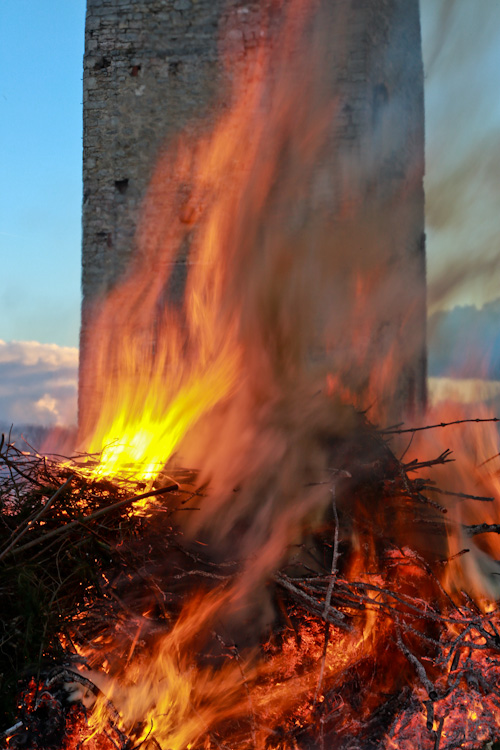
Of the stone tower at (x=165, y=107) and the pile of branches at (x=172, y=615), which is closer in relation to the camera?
the pile of branches at (x=172, y=615)

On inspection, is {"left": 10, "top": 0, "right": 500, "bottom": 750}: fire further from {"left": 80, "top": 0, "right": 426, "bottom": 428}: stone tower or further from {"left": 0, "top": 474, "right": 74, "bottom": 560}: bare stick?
{"left": 0, "top": 474, "right": 74, "bottom": 560}: bare stick

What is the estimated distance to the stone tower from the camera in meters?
9.70

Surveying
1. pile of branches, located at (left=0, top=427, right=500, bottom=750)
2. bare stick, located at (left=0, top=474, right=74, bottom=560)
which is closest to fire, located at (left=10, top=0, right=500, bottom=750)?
pile of branches, located at (left=0, top=427, right=500, bottom=750)

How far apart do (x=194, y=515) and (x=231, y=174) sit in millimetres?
6553

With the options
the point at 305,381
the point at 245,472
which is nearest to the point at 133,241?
the point at 305,381

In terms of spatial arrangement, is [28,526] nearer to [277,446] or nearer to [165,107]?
[277,446]

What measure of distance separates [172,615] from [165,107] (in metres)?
8.36

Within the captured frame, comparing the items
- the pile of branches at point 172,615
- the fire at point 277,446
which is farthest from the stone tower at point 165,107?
the pile of branches at point 172,615

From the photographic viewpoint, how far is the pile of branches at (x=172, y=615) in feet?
11.5

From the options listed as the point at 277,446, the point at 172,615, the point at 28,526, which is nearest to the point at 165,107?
the point at 277,446

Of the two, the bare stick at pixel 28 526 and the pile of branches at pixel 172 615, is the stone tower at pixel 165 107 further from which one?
the bare stick at pixel 28 526

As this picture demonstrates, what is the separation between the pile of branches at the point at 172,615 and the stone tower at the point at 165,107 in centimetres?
578

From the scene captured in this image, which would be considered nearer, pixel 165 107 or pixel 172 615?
pixel 172 615

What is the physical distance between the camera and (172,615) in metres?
4.04
